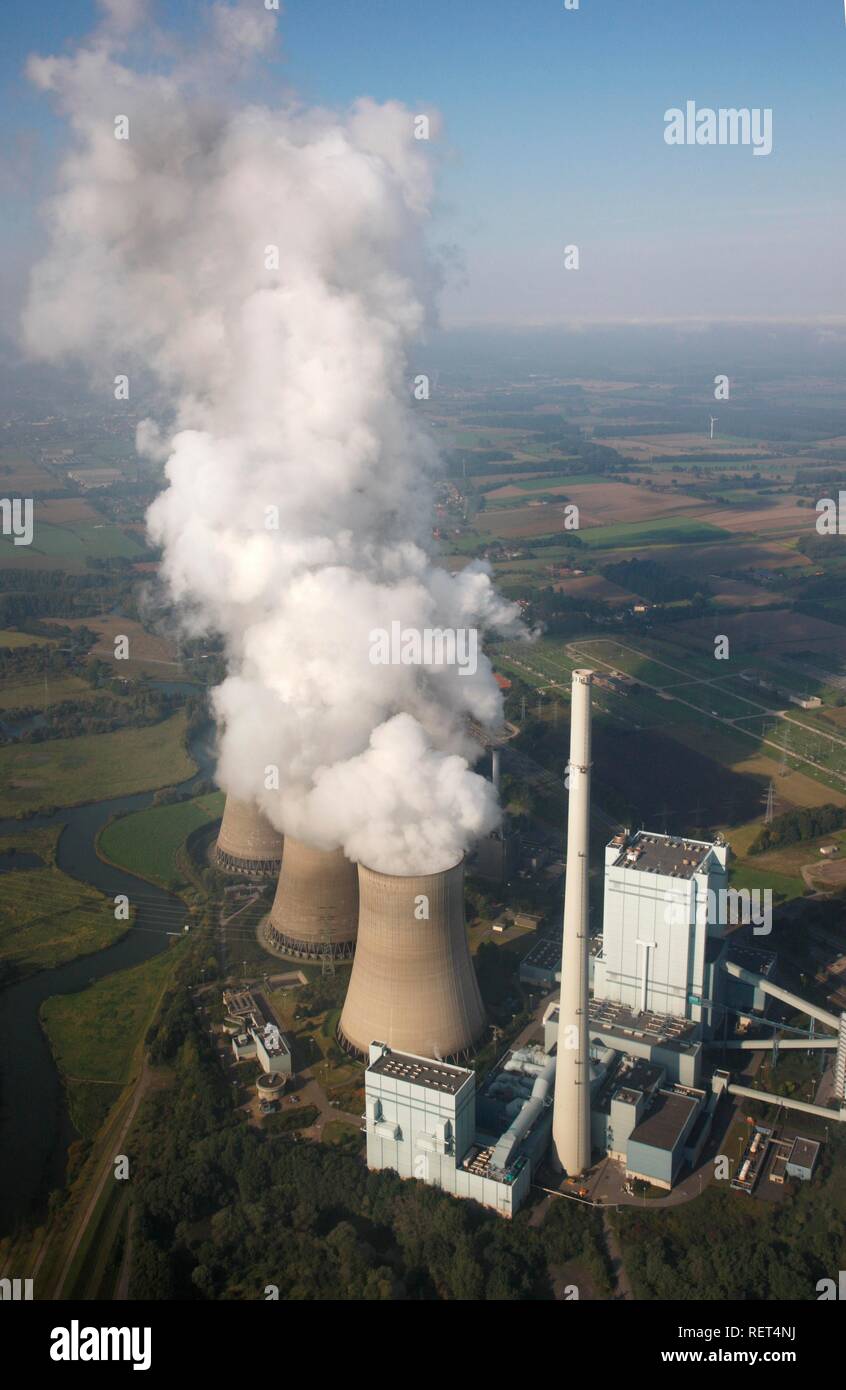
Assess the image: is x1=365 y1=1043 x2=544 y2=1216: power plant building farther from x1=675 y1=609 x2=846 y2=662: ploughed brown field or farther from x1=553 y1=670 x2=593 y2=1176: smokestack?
x1=675 y1=609 x2=846 y2=662: ploughed brown field

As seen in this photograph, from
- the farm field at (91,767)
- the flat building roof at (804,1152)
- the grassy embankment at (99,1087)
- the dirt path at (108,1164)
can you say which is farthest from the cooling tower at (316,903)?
the farm field at (91,767)

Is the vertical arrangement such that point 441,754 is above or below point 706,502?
below

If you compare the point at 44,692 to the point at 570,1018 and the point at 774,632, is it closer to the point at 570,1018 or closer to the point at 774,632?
the point at 570,1018

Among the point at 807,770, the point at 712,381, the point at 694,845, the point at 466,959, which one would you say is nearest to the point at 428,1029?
the point at 466,959

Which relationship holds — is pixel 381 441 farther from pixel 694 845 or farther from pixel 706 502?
pixel 706 502

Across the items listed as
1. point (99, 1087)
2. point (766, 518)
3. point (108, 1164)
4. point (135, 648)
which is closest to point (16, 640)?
point (135, 648)

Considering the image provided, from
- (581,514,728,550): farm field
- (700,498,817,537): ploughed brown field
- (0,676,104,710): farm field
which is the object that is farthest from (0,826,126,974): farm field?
(700,498,817,537): ploughed brown field

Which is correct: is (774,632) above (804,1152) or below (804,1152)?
above
